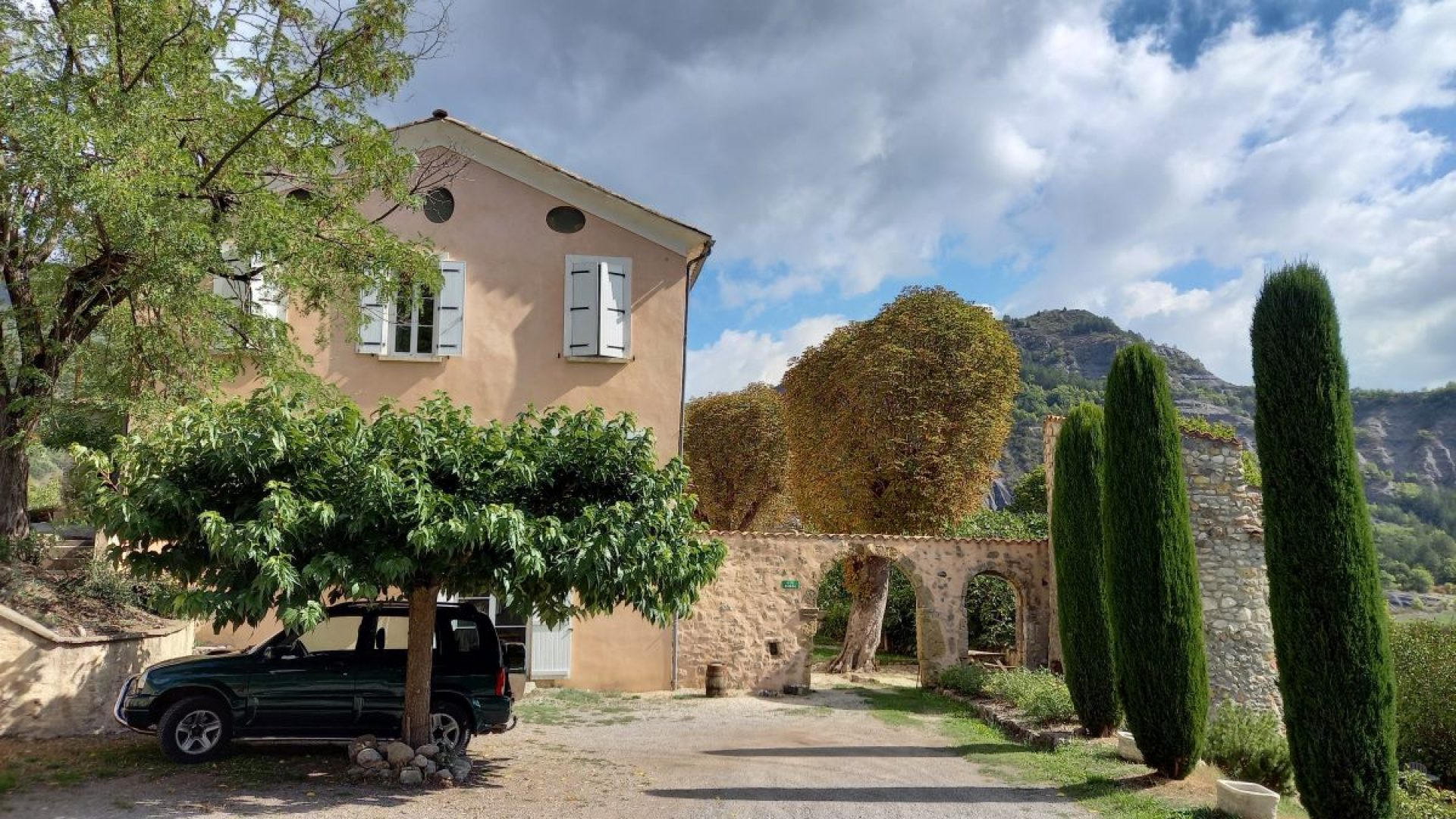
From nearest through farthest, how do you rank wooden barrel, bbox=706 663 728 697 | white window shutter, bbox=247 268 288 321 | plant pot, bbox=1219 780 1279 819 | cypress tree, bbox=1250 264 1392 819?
cypress tree, bbox=1250 264 1392 819, plant pot, bbox=1219 780 1279 819, white window shutter, bbox=247 268 288 321, wooden barrel, bbox=706 663 728 697

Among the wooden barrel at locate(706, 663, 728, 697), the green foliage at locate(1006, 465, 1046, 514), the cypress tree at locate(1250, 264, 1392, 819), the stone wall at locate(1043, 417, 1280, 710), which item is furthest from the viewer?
the green foliage at locate(1006, 465, 1046, 514)

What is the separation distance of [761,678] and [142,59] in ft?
39.8

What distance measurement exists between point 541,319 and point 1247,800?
1168 centimetres

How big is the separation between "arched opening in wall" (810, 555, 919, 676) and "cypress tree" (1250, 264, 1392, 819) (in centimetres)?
1443

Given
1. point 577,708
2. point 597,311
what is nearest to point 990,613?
point 577,708

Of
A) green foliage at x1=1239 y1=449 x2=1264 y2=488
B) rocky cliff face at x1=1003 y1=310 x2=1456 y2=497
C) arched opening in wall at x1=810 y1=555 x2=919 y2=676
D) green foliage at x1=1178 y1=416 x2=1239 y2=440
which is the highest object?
rocky cliff face at x1=1003 y1=310 x2=1456 y2=497

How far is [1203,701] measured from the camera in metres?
8.85

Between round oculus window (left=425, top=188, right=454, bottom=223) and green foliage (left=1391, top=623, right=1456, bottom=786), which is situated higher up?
round oculus window (left=425, top=188, right=454, bottom=223)

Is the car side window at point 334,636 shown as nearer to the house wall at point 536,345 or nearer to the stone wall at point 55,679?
the stone wall at point 55,679

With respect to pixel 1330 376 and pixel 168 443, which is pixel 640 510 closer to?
pixel 168 443

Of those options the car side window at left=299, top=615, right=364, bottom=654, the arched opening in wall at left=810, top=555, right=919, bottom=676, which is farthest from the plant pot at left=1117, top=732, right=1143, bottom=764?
the arched opening in wall at left=810, top=555, right=919, bottom=676

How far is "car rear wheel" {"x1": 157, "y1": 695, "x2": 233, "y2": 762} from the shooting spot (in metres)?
8.16

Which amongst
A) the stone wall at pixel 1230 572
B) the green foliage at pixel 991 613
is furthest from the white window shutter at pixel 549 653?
the green foliage at pixel 991 613

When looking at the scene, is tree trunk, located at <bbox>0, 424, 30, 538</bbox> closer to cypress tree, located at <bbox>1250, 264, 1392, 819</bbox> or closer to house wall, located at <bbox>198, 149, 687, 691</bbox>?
Result: house wall, located at <bbox>198, 149, 687, 691</bbox>
